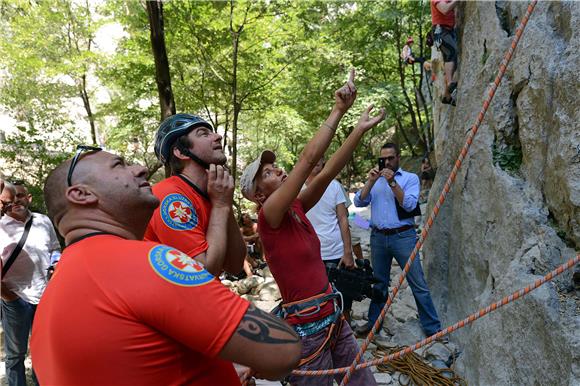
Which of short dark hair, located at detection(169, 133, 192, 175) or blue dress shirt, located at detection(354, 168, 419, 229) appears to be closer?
short dark hair, located at detection(169, 133, 192, 175)

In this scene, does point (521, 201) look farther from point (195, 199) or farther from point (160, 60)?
point (160, 60)

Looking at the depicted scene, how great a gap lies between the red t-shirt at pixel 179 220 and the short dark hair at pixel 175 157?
14 cm

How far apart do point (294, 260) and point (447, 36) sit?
5.02 metres

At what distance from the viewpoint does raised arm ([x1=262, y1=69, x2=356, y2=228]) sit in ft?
7.11

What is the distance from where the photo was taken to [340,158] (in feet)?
8.30

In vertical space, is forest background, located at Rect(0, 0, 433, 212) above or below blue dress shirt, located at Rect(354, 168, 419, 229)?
above

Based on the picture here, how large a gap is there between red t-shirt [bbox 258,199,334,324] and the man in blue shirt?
82.3 inches

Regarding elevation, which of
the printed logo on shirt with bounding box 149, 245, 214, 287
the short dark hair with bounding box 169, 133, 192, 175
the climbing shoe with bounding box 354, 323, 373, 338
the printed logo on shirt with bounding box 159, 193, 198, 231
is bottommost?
the climbing shoe with bounding box 354, 323, 373, 338

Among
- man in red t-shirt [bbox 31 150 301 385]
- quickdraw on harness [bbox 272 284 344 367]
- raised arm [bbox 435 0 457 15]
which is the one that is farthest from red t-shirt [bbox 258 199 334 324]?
raised arm [bbox 435 0 457 15]

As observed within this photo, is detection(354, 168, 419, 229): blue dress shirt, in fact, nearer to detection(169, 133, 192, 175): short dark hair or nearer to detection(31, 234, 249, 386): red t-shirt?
detection(169, 133, 192, 175): short dark hair

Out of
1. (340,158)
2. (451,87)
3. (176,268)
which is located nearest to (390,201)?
(451,87)

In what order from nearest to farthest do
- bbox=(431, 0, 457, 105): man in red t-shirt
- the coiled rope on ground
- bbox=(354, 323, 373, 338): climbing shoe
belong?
the coiled rope on ground → bbox=(354, 323, 373, 338): climbing shoe → bbox=(431, 0, 457, 105): man in red t-shirt

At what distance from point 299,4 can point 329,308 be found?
10.4 m

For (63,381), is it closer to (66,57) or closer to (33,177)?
(33,177)
